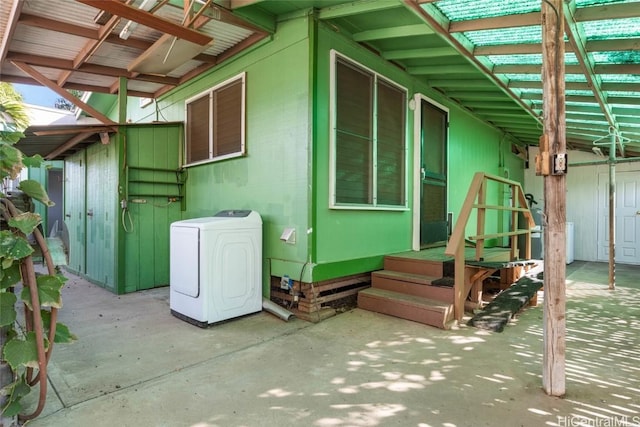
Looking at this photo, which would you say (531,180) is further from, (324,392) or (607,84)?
(324,392)

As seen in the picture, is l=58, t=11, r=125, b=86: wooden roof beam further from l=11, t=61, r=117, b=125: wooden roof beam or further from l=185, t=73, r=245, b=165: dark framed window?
l=185, t=73, r=245, b=165: dark framed window

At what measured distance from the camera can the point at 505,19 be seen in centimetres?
310

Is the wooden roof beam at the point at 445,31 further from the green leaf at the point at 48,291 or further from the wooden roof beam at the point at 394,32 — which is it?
the green leaf at the point at 48,291

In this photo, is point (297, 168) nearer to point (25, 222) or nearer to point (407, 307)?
point (407, 307)

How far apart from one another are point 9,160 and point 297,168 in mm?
2431

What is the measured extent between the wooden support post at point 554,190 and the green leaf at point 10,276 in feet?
9.73

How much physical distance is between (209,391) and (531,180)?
9.83 metres

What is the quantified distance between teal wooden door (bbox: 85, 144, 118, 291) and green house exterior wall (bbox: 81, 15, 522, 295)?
1.21 ft

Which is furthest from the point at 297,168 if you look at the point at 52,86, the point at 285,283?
the point at 52,86

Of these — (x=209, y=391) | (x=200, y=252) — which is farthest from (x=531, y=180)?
(x=209, y=391)

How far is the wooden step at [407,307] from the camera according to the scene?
3484 millimetres

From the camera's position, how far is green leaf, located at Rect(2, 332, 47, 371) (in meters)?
1.59

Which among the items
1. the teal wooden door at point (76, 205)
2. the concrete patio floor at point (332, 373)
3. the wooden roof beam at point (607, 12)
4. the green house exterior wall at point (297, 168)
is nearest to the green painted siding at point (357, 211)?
the green house exterior wall at point (297, 168)

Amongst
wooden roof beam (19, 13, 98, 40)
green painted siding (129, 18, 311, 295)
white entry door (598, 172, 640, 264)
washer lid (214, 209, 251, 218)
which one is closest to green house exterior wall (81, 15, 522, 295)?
green painted siding (129, 18, 311, 295)
